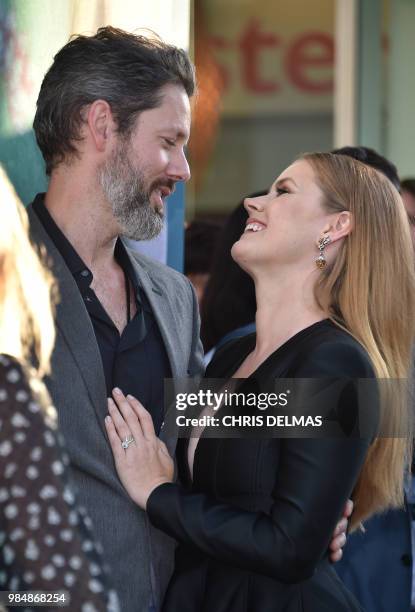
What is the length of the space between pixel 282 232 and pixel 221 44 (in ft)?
20.6

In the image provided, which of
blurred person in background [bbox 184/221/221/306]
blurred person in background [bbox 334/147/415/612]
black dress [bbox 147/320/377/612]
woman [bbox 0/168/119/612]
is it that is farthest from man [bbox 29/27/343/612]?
blurred person in background [bbox 184/221/221/306]

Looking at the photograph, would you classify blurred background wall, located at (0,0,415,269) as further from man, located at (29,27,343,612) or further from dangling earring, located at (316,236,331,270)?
dangling earring, located at (316,236,331,270)

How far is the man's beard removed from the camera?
2.65 m

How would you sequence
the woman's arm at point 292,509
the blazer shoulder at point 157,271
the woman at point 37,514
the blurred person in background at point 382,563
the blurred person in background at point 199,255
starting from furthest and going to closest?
the blurred person in background at point 199,255
the blurred person in background at point 382,563
the blazer shoulder at point 157,271
the woman's arm at point 292,509
the woman at point 37,514

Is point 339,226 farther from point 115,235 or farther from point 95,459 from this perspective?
point 95,459

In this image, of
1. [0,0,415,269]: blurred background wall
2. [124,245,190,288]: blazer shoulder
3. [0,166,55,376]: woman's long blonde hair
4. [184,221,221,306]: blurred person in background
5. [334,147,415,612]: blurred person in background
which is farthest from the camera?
[184,221,221,306]: blurred person in background

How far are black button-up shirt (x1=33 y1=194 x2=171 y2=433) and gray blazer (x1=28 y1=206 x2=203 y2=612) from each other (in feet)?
0.23

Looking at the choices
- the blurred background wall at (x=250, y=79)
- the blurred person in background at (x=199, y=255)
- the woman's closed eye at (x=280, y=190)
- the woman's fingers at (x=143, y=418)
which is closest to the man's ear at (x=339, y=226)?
the woman's closed eye at (x=280, y=190)

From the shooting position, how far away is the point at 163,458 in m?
2.45

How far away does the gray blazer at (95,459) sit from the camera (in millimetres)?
2346

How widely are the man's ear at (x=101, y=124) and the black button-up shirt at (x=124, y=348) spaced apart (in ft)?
0.67

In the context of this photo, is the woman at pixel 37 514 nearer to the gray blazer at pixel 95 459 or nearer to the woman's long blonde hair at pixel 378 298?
the gray blazer at pixel 95 459

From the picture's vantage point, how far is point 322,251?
8.30 feet

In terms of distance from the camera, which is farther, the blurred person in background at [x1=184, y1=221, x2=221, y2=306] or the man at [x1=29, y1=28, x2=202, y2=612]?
the blurred person in background at [x1=184, y1=221, x2=221, y2=306]
